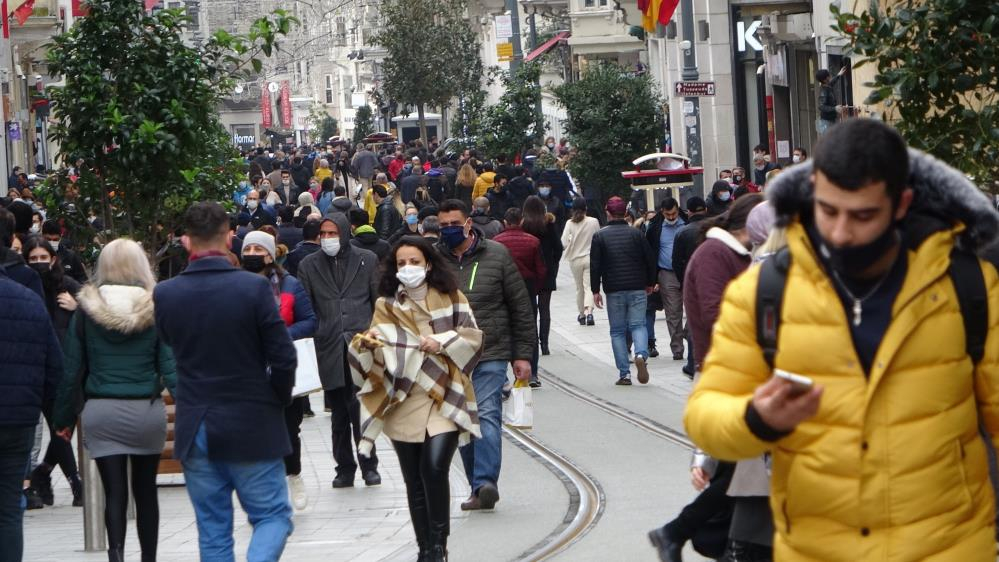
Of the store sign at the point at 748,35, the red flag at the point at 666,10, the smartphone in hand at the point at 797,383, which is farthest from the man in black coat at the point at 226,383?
the store sign at the point at 748,35

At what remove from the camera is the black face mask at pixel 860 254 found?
363cm

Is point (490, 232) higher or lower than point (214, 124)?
lower

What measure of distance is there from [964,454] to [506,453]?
8.72 meters

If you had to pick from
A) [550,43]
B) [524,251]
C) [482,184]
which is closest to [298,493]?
[524,251]

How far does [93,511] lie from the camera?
Result: 30.0ft

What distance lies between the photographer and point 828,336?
144 inches

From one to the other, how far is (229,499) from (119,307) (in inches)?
46.8

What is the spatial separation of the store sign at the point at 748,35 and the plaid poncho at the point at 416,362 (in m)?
24.1

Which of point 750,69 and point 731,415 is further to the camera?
point 750,69

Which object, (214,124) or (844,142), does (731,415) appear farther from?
(214,124)

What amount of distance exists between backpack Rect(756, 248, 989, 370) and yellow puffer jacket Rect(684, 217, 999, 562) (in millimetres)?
18

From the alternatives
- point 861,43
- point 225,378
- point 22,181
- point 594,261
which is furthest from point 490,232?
point 22,181

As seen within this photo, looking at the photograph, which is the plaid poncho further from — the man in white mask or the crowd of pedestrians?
the man in white mask

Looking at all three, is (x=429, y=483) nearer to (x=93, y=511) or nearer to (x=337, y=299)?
(x=93, y=511)
